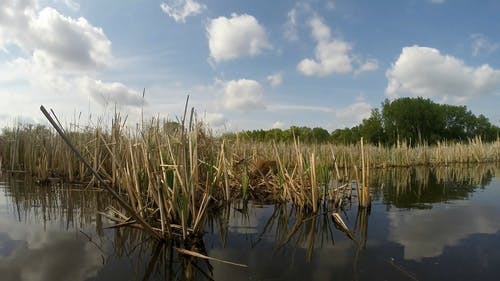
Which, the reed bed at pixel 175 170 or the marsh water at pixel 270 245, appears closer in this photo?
the marsh water at pixel 270 245

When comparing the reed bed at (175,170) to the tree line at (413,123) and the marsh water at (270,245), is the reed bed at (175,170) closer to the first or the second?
the marsh water at (270,245)

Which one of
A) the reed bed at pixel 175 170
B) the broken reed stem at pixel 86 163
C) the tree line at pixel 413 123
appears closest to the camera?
the broken reed stem at pixel 86 163

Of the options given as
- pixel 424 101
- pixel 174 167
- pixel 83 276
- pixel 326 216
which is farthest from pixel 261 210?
pixel 424 101

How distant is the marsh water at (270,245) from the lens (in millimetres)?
3086

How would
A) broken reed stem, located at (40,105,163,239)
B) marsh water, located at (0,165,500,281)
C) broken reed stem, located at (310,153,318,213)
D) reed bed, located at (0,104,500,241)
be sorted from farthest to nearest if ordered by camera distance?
broken reed stem, located at (310,153,318,213) → reed bed, located at (0,104,500,241) → marsh water, located at (0,165,500,281) → broken reed stem, located at (40,105,163,239)

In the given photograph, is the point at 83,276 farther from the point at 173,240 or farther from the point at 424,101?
the point at 424,101

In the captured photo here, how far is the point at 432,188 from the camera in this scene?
952 cm

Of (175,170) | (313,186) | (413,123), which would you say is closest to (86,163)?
(175,170)

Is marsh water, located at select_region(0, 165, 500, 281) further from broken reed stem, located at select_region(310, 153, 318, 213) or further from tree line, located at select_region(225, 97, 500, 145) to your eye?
tree line, located at select_region(225, 97, 500, 145)

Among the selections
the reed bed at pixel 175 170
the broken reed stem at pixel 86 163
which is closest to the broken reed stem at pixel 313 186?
the reed bed at pixel 175 170

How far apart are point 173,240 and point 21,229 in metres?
2.26

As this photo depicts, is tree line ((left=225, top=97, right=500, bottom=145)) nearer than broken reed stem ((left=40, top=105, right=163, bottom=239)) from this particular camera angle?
No

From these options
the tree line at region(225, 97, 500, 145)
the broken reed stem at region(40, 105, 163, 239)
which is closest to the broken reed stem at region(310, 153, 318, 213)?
the broken reed stem at region(40, 105, 163, 239)

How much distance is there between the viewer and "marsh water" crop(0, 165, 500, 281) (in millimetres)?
3086
